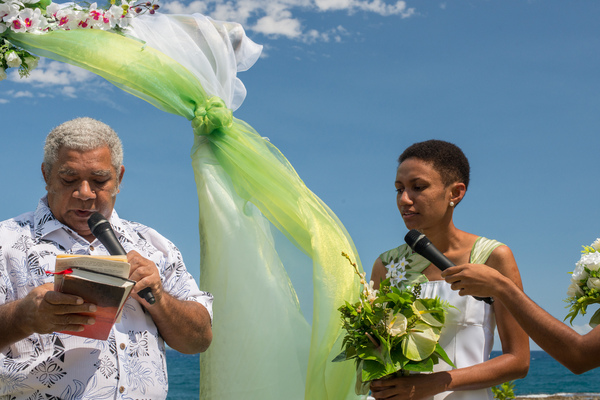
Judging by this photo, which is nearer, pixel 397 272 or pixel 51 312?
pixel 51 312

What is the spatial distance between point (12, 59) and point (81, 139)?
99 cm

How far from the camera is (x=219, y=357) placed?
3641 mm

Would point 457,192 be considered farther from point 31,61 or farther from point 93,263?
point 31,61

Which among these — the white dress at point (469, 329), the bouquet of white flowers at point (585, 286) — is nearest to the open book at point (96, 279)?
the white dress at point (469, 329)

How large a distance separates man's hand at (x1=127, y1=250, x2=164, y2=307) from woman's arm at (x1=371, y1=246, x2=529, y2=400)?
1189mm

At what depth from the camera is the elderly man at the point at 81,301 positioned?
263cm

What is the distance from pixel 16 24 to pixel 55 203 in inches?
50.8

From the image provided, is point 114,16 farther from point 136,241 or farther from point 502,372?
point 502,372

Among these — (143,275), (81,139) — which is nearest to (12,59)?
(81,139)

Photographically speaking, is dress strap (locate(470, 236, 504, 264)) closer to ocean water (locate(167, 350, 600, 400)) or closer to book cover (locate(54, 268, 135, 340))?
book cover (locate(54, 268, 135, 340))

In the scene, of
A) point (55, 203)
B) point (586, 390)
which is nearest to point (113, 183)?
point (55, 203)

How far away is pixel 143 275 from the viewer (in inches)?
109

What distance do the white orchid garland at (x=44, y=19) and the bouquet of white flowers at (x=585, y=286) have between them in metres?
3.05

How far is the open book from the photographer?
7.99 ft
